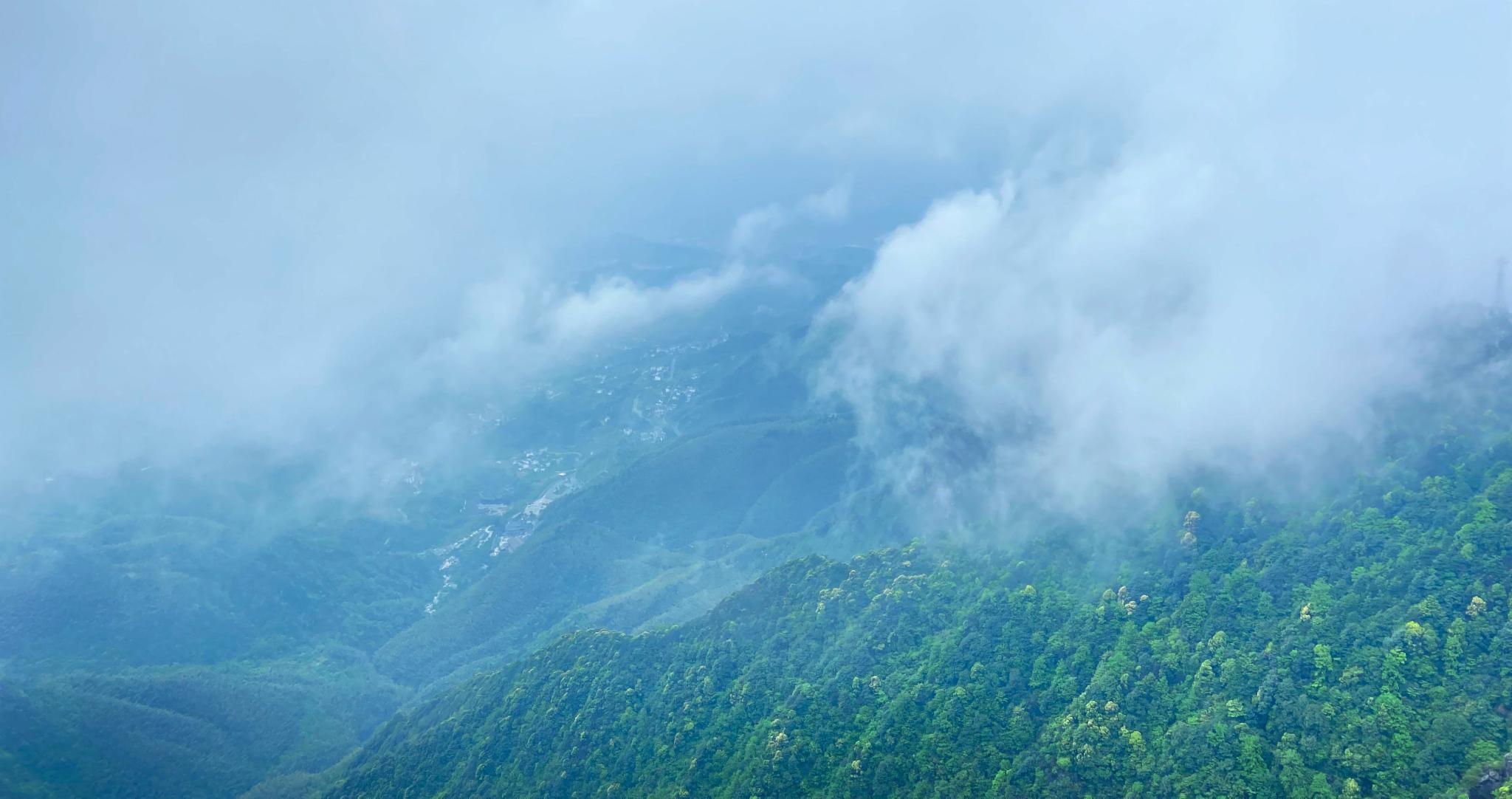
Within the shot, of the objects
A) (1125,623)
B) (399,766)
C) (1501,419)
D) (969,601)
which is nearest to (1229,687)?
(1125,623)

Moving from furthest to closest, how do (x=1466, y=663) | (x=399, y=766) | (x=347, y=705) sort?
(x=347, y=705)
(x=399, y=766)
(x=1466, y=663)

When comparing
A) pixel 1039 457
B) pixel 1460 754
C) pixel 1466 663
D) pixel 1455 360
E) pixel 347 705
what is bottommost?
pixel 1460 754

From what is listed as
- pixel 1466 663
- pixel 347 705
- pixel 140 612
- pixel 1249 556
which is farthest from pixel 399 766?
pixel 140 612

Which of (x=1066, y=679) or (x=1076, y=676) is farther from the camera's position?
(x=1076, y=676)

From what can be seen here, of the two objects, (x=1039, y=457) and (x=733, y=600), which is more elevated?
(x=1039, y=457)

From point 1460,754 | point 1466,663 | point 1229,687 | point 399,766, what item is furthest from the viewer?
point 399,766

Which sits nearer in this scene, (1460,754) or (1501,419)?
(1460,754)

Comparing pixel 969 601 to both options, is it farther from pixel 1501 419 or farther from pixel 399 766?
pixel 399 766

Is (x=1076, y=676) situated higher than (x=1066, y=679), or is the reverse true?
(x=1066, y=679)
